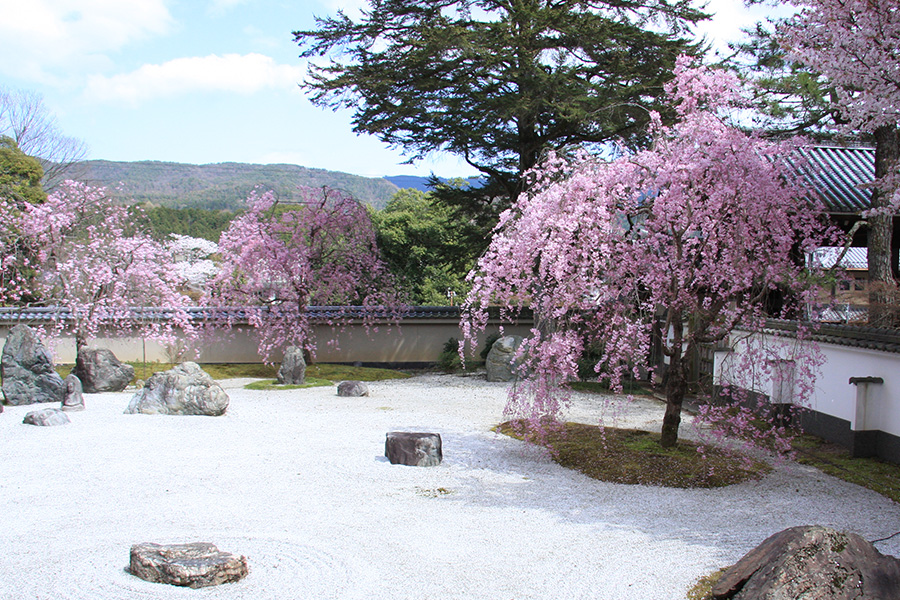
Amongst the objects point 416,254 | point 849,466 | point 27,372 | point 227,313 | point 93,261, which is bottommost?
point 849,466

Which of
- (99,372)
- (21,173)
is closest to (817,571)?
(99,372)

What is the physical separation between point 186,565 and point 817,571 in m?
3.61

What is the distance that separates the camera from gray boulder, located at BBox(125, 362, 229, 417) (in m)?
9.49

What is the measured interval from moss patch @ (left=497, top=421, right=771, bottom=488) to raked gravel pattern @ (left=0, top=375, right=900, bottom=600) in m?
0.22

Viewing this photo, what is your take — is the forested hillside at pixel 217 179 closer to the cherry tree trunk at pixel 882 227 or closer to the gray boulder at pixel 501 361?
the gray boulder at pixel 501 361

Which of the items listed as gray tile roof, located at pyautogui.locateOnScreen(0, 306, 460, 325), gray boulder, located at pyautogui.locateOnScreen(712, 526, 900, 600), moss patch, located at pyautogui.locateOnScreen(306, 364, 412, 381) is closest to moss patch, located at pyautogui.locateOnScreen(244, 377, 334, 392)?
moss patch, located at pyautogui.locateOnScreen(306, 364, 412, 381)

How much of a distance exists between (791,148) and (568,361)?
9.65 feet

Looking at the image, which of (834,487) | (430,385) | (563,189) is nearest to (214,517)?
(563,189)

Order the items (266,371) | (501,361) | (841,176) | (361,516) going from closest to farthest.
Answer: (361,516) → (841,176) → (501,361) → (266,371)

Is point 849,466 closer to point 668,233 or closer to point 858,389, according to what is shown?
point 858,389

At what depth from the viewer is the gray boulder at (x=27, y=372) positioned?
10227 millimetres

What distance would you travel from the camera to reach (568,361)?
263 inches

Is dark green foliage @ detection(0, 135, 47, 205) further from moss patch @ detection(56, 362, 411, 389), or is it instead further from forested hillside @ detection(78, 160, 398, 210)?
forested hillside @ detection(78, 160, 398, 210)

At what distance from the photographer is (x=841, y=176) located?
13.2 metres
